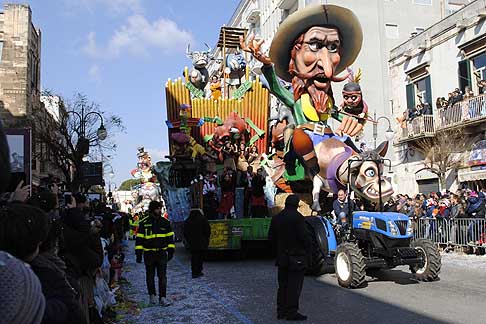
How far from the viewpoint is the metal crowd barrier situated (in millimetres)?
13477

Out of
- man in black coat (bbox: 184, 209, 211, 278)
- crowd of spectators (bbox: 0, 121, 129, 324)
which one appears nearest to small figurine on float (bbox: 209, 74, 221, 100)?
man in black coat (bbox: 184, 209, 211, 278)

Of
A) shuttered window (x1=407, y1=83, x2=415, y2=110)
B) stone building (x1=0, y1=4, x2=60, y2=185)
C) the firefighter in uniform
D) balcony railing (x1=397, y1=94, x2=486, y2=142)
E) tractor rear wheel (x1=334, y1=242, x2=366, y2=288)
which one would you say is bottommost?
tractor rear wheel (x1=334, y1=242, x2=366, y2=288)

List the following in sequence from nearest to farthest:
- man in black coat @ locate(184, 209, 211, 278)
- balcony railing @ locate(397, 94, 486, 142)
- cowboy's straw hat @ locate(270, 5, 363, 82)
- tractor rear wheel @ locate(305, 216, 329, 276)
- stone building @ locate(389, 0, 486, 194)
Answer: tractor rear wheel @ locate(305, 216, 329, 276) < man in black coat @ locate(184, 209, 211, 278) < cowboy's straw hat @ locate(270, 5, 363, 82) < balcony railing @ locate(397, 94, 486, 142) < stone building @ locate(389, 0, 486, 194)

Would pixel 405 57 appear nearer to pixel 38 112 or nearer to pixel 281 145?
pixel 281 145

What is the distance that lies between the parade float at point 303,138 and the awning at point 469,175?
7842 millimetres

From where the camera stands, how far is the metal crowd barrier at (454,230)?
1348 centimetres

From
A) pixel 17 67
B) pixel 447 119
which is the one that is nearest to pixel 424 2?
pixel 447 119

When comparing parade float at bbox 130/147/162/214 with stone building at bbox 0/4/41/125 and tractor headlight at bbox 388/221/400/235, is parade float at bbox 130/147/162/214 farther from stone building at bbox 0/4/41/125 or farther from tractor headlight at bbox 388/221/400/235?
stone building at bbox 0/4/41/125

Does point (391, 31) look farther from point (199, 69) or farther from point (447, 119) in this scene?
point (199, 69)

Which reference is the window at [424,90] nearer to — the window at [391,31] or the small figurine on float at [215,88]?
the window at [391,31]

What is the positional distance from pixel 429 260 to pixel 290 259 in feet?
11.3

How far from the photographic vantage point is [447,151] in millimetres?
21141

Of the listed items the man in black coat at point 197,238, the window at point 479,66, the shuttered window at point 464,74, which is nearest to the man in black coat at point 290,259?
the man in black coat at point 197,238

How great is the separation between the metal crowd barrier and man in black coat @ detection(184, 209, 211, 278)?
741 centimetres
